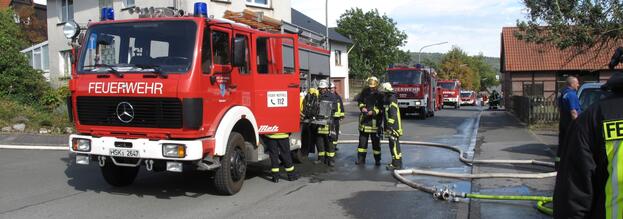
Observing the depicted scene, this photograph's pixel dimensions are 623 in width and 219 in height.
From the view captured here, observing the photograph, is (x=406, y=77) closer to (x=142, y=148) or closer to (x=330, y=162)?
(x=330, y=162)

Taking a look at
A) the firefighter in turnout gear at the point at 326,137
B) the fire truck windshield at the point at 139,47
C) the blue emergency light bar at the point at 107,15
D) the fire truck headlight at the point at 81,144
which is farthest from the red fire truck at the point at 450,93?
the fire truck headlight at the point at 81,144

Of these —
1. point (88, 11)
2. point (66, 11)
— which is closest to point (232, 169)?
point (88, 11)

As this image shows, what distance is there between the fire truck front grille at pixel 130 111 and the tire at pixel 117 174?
0.82 m

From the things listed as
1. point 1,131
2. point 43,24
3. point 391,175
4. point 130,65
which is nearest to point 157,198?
point 130,65

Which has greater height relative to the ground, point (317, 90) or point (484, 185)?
point (317, 90)

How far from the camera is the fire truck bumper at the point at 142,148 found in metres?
6.50

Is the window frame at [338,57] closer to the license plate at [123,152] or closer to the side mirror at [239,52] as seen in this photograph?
the side mirror at [239,52]

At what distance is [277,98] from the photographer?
836 centimetres

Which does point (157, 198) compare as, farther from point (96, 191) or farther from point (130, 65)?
point (130, 65)

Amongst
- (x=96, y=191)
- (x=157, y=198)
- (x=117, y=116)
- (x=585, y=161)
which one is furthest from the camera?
(x=96, y=191)

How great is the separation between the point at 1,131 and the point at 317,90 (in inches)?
423

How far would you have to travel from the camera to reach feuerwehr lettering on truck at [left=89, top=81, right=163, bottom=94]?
21.7ft

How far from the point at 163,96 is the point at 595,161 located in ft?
16.6

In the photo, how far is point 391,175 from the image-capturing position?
912cm
